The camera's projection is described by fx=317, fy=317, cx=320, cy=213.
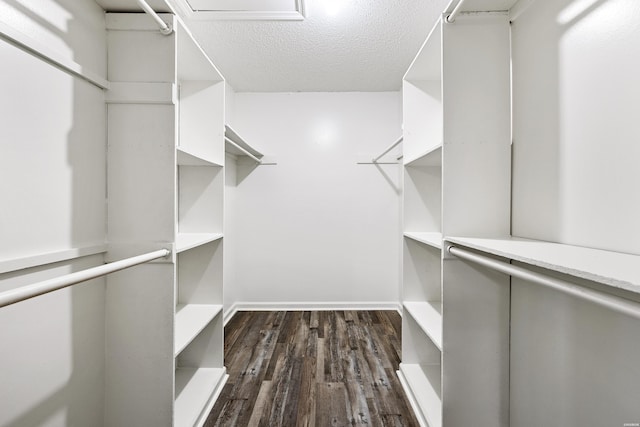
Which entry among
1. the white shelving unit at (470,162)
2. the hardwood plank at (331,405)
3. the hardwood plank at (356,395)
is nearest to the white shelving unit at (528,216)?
the white shelving unit at (470,162)

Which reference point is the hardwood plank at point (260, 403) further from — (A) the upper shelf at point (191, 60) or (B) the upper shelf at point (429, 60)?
(B) the upper shelf at point (429, 60)

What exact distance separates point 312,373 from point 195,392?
2.35 feet

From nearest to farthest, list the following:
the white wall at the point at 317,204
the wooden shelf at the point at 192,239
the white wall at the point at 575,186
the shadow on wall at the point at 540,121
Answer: the white wall at the point at 575,186 < the shadow on wall at the point at 540,121 < the wooden shelf at the point at 192,239 < the white wall at the point at 317,204

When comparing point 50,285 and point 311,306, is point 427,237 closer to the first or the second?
point 50,285

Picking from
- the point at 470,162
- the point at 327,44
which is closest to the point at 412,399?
the point at 470,162

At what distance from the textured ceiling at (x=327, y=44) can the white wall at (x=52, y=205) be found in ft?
3.63

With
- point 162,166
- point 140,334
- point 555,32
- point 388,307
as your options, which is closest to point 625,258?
point 555,32

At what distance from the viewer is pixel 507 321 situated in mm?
1397

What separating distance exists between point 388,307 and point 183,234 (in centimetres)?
227

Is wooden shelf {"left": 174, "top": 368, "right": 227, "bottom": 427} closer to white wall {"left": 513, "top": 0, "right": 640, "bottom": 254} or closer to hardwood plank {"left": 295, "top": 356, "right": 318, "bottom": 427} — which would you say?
hardwood plank {"left": 295, "top": 356, "right": 318, "bottom": 427}

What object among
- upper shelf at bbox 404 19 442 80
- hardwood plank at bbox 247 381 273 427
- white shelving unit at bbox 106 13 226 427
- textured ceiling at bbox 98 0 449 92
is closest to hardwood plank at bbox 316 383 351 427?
hardwood plank at bbox 247 381 273 427

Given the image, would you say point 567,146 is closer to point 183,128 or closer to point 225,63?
point 183,128

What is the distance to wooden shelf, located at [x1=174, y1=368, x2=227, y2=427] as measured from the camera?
156 centimetres

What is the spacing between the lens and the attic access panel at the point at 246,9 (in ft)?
6.19
